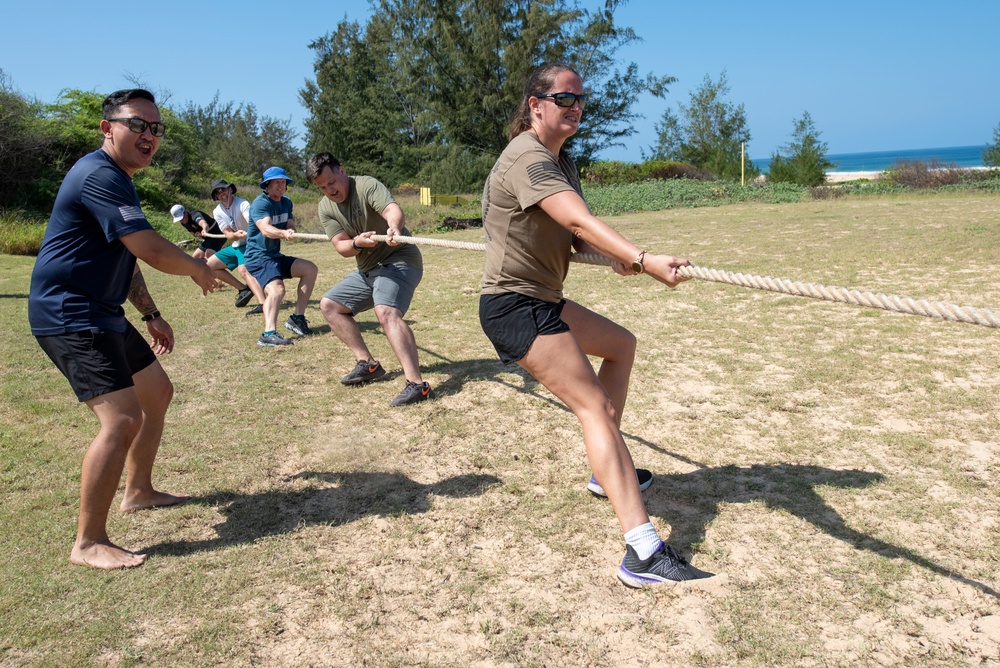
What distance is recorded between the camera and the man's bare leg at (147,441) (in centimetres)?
364

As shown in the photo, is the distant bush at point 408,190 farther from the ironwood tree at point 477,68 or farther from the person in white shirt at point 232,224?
the person in white shirt at point 232,224

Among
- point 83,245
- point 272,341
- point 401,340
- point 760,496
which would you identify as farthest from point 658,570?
point 272,341

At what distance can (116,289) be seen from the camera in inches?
130

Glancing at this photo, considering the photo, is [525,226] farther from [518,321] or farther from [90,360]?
[90,360]

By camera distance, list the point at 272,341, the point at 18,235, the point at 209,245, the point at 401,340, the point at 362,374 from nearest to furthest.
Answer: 1. the point at 401,340
2. the point at 362,374
3. the point at 272,341
4. the point at 209,245
5. the point at 18,235

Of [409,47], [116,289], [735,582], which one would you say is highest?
[409,47]

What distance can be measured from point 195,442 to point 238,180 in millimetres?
36132

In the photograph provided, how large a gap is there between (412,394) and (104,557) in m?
2.46

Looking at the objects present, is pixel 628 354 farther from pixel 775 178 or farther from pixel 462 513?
pixel 775 178

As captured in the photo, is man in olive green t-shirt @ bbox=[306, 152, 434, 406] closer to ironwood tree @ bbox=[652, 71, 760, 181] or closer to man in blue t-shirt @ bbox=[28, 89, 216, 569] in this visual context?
man in blue t-shirt @ bbox=[28, 89, 216, 569]

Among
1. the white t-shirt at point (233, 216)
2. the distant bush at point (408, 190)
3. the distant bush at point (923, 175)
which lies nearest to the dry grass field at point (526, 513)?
the white t-shirt at point (233, 216)

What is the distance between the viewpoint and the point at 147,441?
3.77 metres

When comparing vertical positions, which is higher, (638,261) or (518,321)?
(638,261)

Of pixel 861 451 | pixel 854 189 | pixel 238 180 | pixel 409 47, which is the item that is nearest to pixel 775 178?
pixel 854 189
